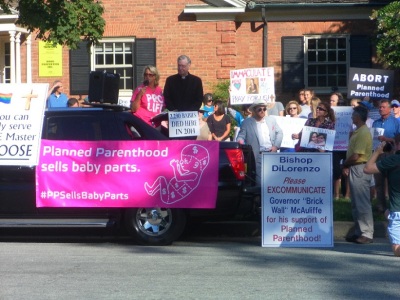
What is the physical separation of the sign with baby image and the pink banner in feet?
6.51

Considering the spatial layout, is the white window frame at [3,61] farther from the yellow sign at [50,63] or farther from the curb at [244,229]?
the curb at [244,229]

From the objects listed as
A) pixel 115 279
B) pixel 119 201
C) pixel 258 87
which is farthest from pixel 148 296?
pixel 258 87

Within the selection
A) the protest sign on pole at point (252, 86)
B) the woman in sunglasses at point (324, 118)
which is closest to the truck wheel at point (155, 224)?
the woman in sunglasses at point (324, 118)

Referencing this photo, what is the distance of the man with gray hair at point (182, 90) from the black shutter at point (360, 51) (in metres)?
10.9

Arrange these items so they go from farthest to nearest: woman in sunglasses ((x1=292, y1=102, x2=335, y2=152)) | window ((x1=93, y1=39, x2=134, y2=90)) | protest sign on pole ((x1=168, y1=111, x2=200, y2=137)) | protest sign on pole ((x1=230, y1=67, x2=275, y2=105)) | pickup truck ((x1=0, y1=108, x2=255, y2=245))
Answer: window ((x1=93, y1=39, x2=134, y2=90)) < protest sign on pole ((x1=230, y1=67, x2=275, y2=105)) < woman in sunglasses ((x1=292, y1=102, x2=335, y2=152)) < protest sign on pole ((x1=168, y1=111, x2=200, y2=137)) < pickup truck ((x1=0, y1=108, x2=255, y2=245))

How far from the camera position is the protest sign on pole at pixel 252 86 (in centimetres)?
1695

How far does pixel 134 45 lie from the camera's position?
24.0 m

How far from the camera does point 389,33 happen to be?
65.7 ft

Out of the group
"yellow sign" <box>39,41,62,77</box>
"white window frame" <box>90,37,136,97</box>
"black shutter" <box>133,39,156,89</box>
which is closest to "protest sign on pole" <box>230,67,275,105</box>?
"black shutter" <box>133,39,156,89</box>

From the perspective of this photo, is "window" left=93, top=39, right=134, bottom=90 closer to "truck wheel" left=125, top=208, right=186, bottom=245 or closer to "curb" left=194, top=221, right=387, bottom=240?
"curb" left=194, top=221, right=387, bottom=240

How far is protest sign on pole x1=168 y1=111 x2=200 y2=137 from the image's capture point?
1291 cm

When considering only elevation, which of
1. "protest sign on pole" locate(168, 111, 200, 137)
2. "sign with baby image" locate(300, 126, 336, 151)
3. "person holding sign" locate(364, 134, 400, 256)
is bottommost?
"person holding sign" locate(364, 134, 400, 256)

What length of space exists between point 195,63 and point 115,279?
15175 mm

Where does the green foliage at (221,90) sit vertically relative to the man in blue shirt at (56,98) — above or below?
above
